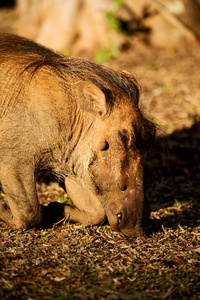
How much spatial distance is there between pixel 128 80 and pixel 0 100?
113cm

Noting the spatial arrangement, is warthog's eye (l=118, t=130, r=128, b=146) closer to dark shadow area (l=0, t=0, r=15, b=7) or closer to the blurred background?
the blurred background

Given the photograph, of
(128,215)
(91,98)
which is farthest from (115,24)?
(128,215)

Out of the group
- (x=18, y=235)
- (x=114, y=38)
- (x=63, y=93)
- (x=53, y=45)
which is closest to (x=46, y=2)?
(x=53, y=45)

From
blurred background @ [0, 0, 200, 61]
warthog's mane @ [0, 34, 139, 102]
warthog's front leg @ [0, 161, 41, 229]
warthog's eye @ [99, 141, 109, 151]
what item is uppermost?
blurred background @ [0, 0, 200, 61]

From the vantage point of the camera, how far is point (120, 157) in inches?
131

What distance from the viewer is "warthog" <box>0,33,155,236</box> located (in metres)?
3.36

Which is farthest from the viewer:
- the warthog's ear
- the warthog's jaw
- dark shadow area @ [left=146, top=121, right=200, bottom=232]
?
dark shadow area @ [left=146, top=121, right=200, bottom=232]

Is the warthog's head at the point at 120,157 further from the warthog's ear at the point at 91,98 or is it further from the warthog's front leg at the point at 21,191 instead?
the warthog's front leg at the point at 21,191

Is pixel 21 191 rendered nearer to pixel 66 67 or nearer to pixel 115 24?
pixel 66 67

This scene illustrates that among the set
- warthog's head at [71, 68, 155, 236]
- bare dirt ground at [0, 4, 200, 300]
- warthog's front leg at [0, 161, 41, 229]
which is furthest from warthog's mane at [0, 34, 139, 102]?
warthog's front leg at [0, 161, 41, 229]

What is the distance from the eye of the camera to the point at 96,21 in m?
8.53

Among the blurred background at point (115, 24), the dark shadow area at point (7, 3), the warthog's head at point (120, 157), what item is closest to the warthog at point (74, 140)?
the warthog's head at point (120, 157)

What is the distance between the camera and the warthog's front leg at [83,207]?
3.58m

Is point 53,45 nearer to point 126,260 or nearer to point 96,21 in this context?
point 96,21
